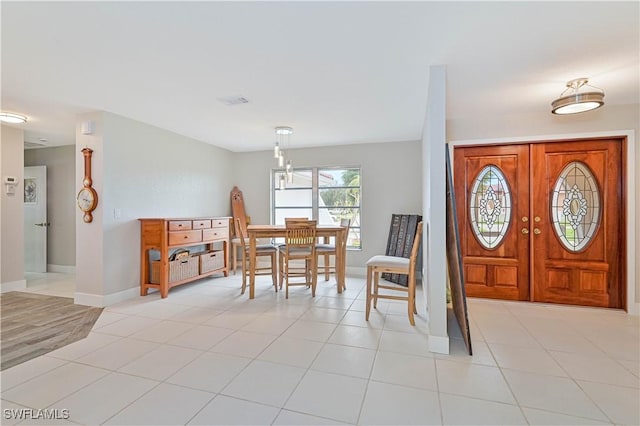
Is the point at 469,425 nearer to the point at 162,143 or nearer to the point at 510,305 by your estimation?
the point at 510,305

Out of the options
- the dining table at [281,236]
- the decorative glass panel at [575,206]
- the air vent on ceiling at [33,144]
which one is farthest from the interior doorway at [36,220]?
the decorative glass panel at [575,206]

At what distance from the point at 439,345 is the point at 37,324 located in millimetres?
3909

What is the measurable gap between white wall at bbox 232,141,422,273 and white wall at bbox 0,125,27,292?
13.7 ft

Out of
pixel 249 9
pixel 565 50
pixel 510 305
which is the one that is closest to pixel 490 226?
pixel 510 305

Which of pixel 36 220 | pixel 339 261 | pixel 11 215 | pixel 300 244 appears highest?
pixel 11 215

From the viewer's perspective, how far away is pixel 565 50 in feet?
7.41

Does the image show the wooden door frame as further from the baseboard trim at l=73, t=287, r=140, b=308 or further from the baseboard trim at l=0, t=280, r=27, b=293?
the baseboard trim at l=0, t=280, r=27, b=293

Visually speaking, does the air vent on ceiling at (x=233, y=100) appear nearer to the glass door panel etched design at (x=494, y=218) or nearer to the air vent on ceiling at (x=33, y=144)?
the glass door panel etched design at (x=494, y=218)

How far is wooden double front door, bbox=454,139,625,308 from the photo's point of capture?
3.54 m

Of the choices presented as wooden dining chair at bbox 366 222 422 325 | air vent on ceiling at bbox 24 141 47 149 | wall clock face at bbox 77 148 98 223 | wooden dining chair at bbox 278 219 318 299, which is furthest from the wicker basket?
air vent on ceiling at bbox 24 141 47 149

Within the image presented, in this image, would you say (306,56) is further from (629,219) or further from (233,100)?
(629,219)

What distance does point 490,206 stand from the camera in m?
3.95

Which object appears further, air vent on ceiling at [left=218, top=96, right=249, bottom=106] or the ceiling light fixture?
the ceiling light fixture

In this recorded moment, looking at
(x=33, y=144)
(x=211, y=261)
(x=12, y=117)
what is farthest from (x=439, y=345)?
(x=33, y=144)
